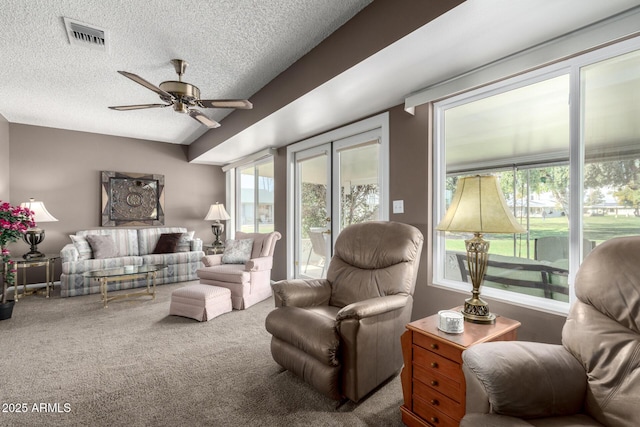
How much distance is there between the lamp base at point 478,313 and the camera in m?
1.72

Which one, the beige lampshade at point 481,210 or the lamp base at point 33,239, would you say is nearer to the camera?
the beige lampshade at point 481,210

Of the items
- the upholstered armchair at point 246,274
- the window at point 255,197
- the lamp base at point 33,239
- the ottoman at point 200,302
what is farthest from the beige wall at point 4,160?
the window at point 255,197

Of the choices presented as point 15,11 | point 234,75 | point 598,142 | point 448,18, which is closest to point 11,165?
point 15,11

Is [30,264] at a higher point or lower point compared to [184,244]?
lower

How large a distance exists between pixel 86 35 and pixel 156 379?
262 centimetres

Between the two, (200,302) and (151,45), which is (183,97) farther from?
(200,302)

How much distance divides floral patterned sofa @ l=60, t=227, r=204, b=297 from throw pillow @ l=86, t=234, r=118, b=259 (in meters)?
0.05

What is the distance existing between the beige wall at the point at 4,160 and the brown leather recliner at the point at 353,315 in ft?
15.6

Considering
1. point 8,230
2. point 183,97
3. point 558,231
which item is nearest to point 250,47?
point 183,97

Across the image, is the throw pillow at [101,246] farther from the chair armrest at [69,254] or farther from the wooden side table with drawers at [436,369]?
the wooden side table with drawers at [436,369]

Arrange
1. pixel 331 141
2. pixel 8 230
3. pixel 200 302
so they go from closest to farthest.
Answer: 1. pixel 8 230
2. pixel 200 302
3. pixel 331 141

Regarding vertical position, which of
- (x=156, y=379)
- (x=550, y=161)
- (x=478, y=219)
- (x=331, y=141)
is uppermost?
(x=331, y=141)

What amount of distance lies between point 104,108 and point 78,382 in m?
3.43

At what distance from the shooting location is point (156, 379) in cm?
214
